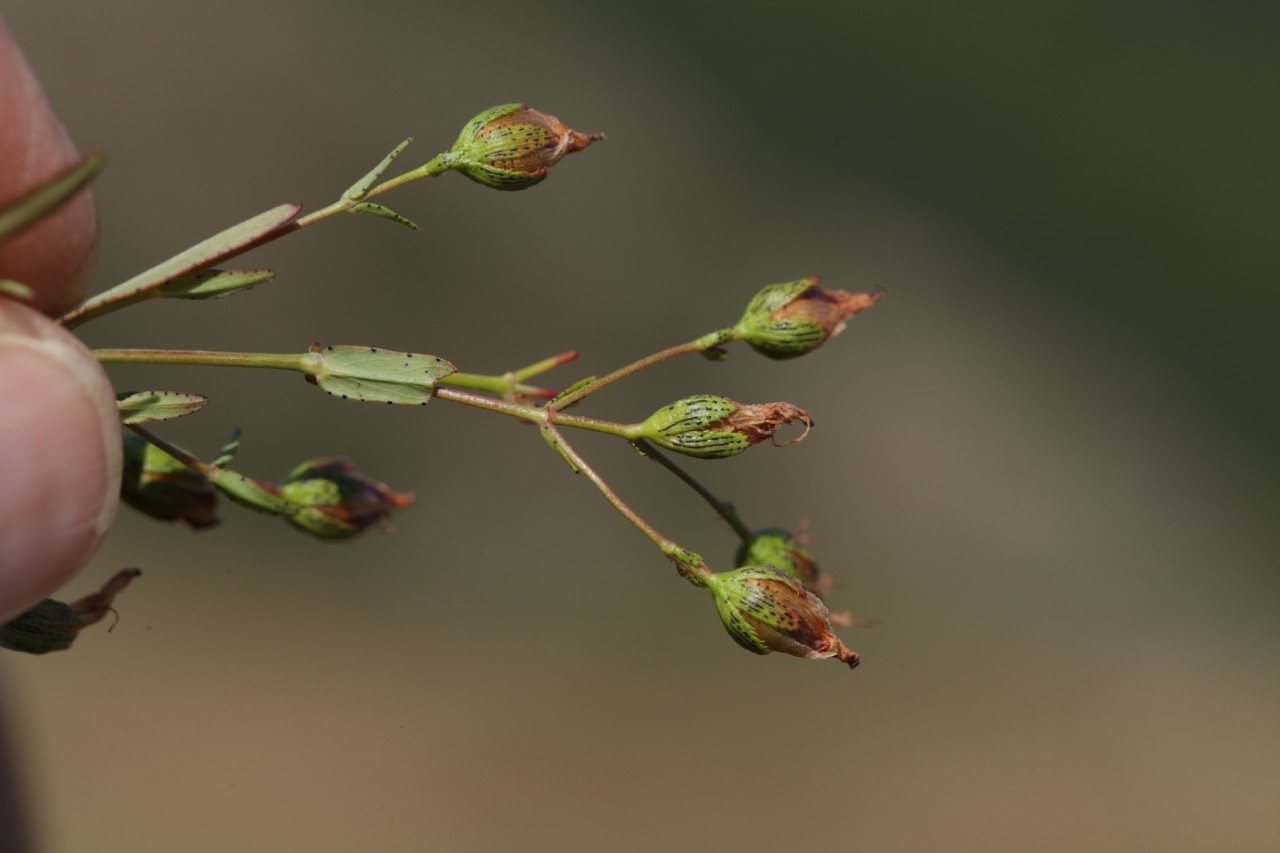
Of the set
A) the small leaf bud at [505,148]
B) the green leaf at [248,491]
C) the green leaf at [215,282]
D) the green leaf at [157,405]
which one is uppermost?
the small leaf bud at [505,148]

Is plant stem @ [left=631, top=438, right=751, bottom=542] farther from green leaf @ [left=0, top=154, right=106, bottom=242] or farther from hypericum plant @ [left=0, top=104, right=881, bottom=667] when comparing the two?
green leaf @ [left=0, top=154, right=106, bottom=242]

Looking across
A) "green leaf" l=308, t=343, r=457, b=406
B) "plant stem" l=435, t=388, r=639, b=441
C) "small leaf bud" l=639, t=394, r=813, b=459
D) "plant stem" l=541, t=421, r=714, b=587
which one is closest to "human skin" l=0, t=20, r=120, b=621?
"green leaf" l=308, t=343, r=457, b=406

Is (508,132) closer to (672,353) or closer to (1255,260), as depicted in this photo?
(672,353)

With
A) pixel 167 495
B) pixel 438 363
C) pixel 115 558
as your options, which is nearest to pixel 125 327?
pixel 115 558

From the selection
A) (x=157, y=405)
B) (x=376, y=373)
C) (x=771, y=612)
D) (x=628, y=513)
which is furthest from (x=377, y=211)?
(x=771, y=612)

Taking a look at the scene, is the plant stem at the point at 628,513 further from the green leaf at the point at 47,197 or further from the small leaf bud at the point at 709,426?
the green leaf at the point at 47,197

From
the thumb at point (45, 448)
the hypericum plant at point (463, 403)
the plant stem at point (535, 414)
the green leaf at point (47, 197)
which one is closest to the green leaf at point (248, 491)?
the hypericum plant at point (463, 403)
